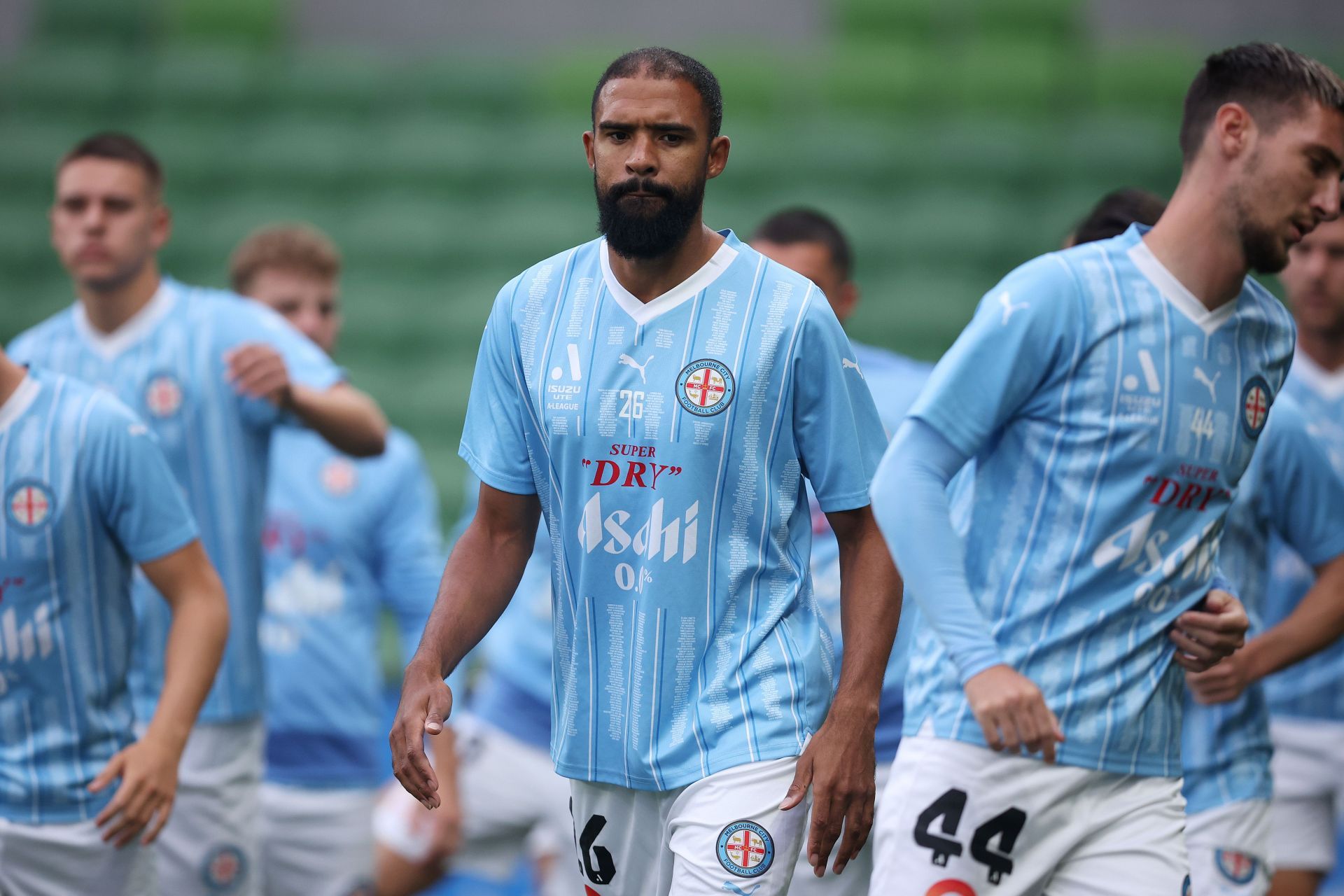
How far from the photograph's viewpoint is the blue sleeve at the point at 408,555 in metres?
6.47

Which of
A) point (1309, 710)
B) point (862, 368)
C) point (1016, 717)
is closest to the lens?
point (1016, 717)

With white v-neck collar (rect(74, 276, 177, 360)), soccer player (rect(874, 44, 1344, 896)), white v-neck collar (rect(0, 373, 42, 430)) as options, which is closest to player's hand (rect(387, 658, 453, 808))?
soccer player (rect(874, 44, 1344, 896))

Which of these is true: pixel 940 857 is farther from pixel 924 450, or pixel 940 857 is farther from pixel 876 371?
pixel 876 371

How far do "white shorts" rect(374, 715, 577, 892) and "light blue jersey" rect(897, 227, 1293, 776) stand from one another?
111 inches

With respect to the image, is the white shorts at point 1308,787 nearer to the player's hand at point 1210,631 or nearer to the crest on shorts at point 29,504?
the player's hand at point 1210,631

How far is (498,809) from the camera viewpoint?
6.21 meters

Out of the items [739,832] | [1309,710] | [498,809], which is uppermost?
[739,832]

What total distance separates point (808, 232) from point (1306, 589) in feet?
6.60

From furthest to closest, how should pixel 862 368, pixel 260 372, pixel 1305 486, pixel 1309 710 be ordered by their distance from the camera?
pixel 1309 710, pixel 260 372, pixel 862 368, pixel 1305 486

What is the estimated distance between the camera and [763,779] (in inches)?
125

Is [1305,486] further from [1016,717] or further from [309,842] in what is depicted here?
[309,842]

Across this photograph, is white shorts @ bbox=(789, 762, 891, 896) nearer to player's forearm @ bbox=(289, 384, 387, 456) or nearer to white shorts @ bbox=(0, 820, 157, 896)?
white shorts @ bbox=(0, 820, 157, 896)

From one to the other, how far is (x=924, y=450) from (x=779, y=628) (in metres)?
0.45

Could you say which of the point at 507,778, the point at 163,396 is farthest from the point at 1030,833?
the point at 507,778
